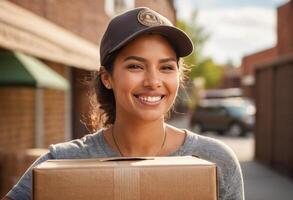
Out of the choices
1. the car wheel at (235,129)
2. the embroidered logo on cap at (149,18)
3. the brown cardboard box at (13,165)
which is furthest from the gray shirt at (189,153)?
the car wheel at (235,129)

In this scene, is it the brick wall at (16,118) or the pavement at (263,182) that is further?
the pavement at (263,182)

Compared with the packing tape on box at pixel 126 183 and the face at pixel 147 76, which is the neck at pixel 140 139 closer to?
the face at pixel 147 76

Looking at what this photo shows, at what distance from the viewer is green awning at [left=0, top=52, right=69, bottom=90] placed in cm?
568

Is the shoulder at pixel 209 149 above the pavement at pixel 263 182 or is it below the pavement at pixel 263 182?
above

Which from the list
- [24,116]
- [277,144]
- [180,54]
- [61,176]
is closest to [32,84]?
[24,116]

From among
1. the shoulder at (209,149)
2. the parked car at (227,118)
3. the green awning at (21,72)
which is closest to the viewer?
the shoulder at (209,149)

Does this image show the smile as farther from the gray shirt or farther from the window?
the window

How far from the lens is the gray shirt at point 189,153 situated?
1.74 m

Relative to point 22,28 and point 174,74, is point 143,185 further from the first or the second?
point 22,28

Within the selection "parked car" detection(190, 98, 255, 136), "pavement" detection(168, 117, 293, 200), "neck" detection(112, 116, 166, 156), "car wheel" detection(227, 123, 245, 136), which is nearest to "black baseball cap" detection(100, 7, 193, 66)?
"neck" detection(112, 116, 166, 156)

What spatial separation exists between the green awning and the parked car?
13.7m

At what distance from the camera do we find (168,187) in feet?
4.55

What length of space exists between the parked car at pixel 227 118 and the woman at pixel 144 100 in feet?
58.2

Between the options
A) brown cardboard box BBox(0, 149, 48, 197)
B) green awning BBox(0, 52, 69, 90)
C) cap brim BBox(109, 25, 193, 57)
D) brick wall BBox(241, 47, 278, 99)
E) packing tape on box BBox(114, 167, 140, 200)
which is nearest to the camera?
packing tape on box BBox(114, 167, 140, 200)
